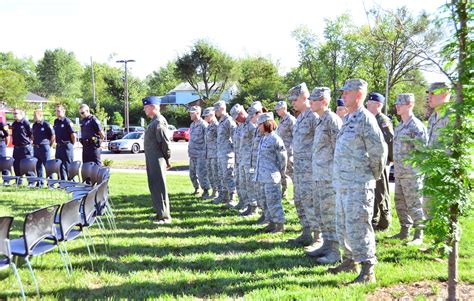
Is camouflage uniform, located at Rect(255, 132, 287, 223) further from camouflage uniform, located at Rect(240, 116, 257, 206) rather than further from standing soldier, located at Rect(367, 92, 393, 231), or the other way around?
standing soldier, located at Rect(367, 92, 393, 231)

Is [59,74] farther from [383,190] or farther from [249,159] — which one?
[383,190]

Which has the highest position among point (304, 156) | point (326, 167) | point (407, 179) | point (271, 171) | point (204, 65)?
point (204, 65)

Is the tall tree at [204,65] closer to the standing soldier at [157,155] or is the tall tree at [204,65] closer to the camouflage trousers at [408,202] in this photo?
the standing soldier at [157,155]

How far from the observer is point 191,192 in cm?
1088

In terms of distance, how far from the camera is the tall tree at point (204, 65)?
5181 centimetres

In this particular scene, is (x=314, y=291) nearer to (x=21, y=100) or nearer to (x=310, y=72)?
(x=310, y=72)

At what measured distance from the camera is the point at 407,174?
5.97m

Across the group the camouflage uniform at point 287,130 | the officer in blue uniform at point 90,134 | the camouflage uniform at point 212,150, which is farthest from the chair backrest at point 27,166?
the camouflage uniform at point 287,130

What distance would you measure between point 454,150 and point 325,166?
195 centimetres

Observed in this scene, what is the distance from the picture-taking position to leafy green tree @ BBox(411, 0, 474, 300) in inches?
131

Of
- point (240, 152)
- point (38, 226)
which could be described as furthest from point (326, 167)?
point (38, 226)

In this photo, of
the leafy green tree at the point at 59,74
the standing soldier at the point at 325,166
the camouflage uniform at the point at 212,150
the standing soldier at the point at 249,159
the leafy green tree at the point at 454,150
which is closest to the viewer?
the leafy green tree at the point at 454,150

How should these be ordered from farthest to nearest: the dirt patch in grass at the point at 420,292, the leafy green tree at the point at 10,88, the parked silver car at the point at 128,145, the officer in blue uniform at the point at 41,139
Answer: the leafy green tree at the point at 10,88 → the parked silver car at the point at 128,145 → the officer in blue uniform at the point at 41,139 → the dirt patch in grass at the point at 420,292

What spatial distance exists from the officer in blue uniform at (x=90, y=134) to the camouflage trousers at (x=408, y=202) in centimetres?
606
